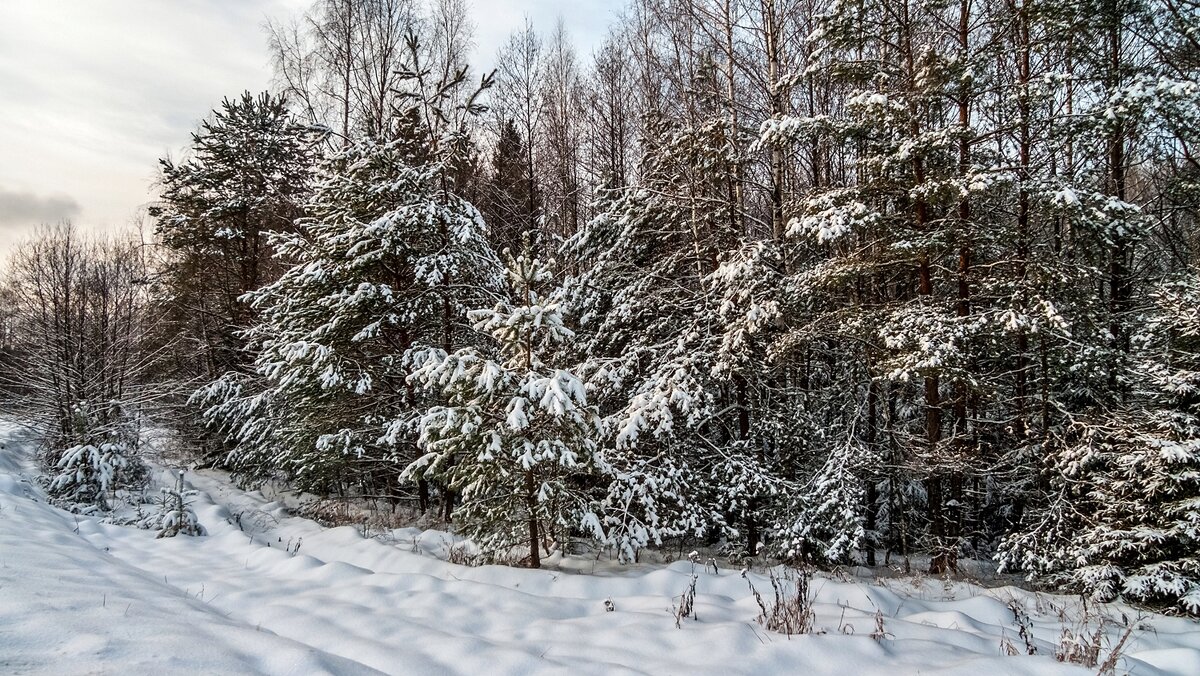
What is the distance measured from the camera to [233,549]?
23.4 ft

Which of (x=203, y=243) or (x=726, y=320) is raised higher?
(x=203, y=243)

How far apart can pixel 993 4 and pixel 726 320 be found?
6.76m

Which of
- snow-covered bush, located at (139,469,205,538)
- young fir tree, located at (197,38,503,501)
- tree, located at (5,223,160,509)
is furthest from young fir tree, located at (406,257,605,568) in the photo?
tree, located at (5,223,160,509)

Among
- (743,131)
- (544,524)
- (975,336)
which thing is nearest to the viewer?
(544,524)

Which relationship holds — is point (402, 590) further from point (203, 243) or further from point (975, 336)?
point (203, 243)

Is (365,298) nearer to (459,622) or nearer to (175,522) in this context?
(175,522)

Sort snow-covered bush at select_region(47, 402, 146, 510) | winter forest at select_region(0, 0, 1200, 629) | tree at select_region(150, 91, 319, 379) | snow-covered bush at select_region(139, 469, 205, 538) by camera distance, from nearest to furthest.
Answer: winter forest at select_region(0, 0, 1200, 629)
snow-covered bush at select_region(139, 469, 205, 538)
snow-covered bush at select_region(47, 402, 146, 510)
tree at select_region(150, 91, 319, 379)

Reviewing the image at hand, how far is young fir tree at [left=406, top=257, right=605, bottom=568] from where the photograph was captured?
599cm

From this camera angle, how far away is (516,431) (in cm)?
613

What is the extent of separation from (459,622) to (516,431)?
227 cm

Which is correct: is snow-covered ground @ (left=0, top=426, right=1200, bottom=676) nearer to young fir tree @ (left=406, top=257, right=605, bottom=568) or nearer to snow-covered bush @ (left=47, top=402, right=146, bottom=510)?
young fir tree @ (left=406, top=257, right=605, bottom=568)

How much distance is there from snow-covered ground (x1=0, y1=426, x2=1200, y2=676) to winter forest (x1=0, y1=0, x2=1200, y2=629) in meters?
1.24

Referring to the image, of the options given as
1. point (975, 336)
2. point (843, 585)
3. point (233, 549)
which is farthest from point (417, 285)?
point (975, 336)

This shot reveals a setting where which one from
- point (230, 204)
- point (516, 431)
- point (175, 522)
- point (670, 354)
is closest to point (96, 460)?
point (175, 522)
